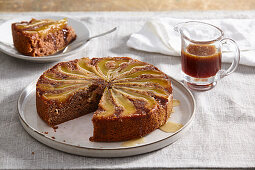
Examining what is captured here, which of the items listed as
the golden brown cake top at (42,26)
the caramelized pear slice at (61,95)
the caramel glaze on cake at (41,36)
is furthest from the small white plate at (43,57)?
the caramelized pear slice at (61,95)

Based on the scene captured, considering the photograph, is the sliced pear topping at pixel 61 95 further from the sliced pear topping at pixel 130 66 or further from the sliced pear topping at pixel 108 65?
the sliced pear topping at pixel 130 66

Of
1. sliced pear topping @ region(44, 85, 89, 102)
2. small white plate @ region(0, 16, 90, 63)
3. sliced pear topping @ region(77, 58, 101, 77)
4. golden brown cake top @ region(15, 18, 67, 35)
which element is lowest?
small white plate @ region(0, 16, 90, 63)

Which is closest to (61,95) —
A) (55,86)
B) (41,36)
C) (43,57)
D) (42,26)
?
A: (55,86)

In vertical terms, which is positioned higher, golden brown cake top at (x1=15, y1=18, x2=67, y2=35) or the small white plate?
golden brown cake top at (x1=15, y1=18, x2=67, y2=35)

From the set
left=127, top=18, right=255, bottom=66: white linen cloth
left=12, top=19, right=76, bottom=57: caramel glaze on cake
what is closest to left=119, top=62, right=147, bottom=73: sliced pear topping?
left=127, top=18, right=255, bottom=66: white linen cloth

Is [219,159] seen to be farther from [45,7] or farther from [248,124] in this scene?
[45,7]

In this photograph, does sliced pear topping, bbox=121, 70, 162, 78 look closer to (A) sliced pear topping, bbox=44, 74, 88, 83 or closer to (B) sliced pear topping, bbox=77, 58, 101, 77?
(B) sliced pear topping, bbox=77, 58, 101, 77
